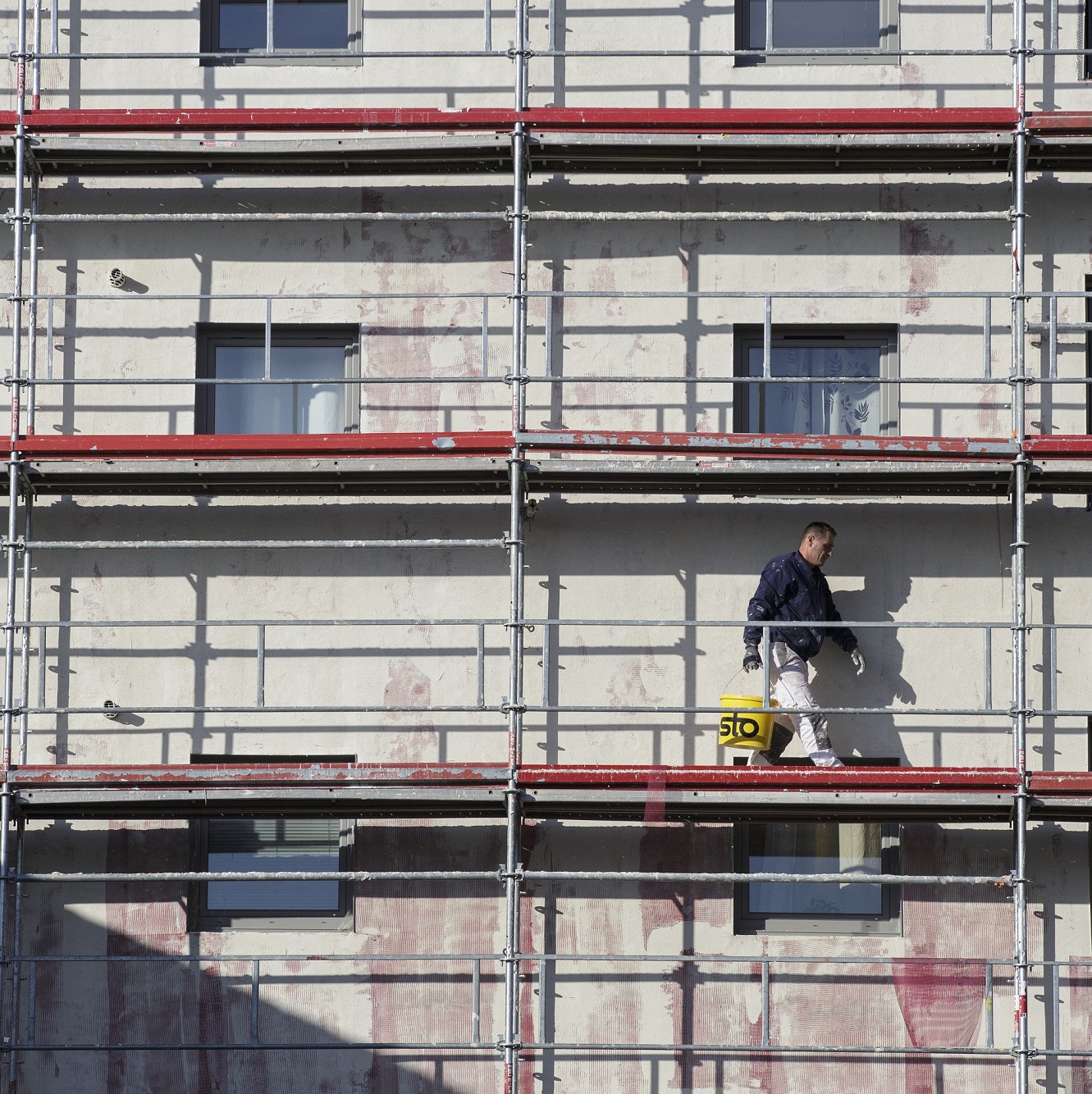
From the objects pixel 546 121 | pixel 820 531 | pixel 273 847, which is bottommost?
pixel 273 847

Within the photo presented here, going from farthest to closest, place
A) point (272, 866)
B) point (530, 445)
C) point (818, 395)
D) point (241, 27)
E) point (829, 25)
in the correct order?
point (241, 27) → point (829, 25) → point (818, 395) → point (272, 866) → point (530, 445)

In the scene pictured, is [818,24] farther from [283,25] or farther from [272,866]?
[272,866]

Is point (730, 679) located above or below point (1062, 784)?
above

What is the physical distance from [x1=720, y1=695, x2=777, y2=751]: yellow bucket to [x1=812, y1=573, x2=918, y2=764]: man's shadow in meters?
0.74

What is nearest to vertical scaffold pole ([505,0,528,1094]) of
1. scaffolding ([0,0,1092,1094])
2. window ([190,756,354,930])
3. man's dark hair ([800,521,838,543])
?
scaffolding ([0,0,1092,1094])

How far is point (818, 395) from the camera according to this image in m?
11.2

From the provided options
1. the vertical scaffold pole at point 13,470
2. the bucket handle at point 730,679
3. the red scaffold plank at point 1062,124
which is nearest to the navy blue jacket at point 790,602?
the bucket handle at point 730,679

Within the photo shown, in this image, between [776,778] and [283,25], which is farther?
[283,25]

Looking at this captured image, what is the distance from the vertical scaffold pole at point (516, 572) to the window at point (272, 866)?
4.03 feet

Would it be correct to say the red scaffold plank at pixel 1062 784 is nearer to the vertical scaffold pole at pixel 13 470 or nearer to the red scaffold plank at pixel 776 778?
the red scaffold plank at pixel 776 778

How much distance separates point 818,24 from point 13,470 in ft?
21.6

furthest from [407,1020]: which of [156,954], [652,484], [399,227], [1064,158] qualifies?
[1064,158]

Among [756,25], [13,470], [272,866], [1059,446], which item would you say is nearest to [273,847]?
[272,866]

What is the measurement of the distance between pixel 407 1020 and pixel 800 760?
10.5 ft
